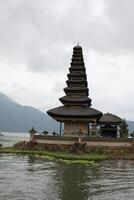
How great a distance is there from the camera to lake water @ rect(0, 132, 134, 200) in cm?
2638

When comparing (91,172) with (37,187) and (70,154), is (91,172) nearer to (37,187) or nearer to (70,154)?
(37,187)

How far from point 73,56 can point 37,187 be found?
5125 cm

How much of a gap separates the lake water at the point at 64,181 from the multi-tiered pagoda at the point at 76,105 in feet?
73.7

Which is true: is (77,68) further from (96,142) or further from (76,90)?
(96,142)

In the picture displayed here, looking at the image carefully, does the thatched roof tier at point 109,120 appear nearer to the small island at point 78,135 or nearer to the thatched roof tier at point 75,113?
the small island at point 78,135

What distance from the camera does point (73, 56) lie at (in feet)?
257

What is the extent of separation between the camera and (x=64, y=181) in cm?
3238

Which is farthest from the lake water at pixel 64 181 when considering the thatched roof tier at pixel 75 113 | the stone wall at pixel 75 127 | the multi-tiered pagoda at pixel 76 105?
the stone wall at pixel 75 127

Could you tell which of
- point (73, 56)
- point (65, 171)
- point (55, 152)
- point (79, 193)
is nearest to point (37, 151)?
point (55, 152)

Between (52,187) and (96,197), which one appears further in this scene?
(52,187)

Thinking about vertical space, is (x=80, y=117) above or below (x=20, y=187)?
above

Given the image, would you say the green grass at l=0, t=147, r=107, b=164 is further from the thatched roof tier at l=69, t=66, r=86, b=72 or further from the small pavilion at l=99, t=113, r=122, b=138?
the thatched roof tier at l=69, t=66, r=86, b=72

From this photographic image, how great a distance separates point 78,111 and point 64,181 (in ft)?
118

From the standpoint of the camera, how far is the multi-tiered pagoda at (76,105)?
67.4 metres
